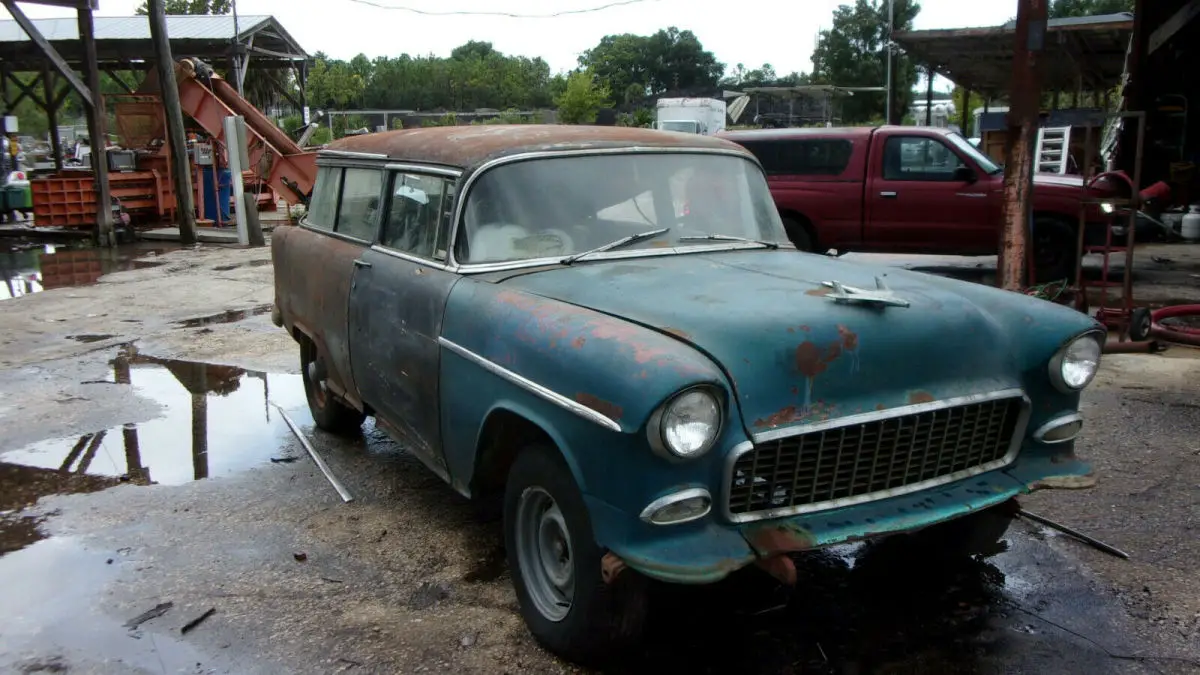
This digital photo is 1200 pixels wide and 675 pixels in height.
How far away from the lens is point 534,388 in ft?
9.30

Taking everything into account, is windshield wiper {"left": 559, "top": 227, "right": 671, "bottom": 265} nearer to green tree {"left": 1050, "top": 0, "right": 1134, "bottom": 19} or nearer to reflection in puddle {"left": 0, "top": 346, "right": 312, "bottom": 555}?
reflection in puddle {"left": 0, "top": 346, "right": 312, "bottom": 555}

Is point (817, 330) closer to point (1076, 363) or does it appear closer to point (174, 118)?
point (1076, 363)

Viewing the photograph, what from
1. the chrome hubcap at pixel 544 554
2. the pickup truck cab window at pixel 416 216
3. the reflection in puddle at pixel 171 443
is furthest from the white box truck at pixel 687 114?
the chrome hubcap at pixel 544 554

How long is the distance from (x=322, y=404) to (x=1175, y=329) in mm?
6313

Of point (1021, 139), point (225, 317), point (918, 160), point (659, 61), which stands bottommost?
point (225, 317)

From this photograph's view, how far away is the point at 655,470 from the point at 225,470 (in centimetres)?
324

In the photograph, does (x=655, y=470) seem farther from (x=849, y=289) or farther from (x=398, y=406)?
(x=398, y=406)

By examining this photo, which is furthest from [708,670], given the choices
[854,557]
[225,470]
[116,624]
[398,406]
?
[225,470]

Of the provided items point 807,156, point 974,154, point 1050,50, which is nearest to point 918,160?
point 974,154

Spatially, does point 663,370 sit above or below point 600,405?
above

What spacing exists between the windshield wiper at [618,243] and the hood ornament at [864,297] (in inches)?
37.7

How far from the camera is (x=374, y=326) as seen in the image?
4.11m

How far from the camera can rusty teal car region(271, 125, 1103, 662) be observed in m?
2.57

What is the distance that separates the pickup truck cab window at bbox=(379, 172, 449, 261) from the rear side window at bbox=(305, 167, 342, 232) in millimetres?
818
